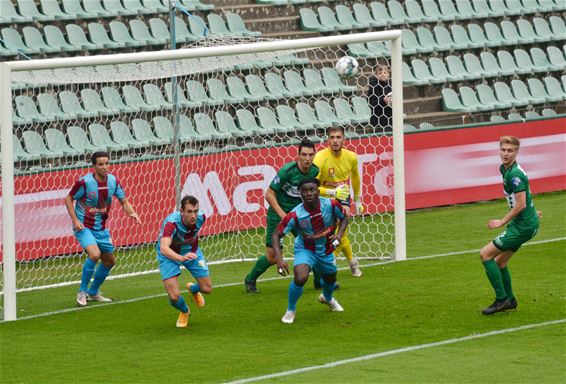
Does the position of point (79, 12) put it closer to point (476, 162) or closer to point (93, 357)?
point (476, 162)

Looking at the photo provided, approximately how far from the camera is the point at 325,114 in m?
21.0

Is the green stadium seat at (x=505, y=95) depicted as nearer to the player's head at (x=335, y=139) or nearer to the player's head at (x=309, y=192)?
the player's head at (x=335, y=139)

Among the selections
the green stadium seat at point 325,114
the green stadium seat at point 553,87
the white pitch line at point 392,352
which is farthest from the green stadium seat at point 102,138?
the green stadium seat at point 553,87

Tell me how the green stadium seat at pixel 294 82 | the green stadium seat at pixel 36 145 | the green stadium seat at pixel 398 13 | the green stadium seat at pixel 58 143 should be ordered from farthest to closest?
the green stadium seat at pixel 398 13, the green stadium seat at pixel 294 82, the green stadium seat at pixel 58 143, the green stadium seat at pixel 36 145

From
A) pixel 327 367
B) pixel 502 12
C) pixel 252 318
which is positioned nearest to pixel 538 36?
pixel 502 12

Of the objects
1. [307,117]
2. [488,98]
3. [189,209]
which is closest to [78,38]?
[307,117]

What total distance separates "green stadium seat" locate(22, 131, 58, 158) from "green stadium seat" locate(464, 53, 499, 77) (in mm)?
10191

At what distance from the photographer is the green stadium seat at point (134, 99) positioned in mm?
20016

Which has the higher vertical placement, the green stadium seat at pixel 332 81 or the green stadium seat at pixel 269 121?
the green stadium seat at pixel 332 81

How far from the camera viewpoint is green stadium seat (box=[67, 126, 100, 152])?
18797 millimetres

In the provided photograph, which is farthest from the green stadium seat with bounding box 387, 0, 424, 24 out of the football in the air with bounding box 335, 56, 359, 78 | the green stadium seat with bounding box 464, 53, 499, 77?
the football in the air with bounding box 335, 56, 359, 78

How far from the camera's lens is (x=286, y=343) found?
12.0 metres

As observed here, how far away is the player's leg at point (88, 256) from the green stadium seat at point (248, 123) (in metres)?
5.86

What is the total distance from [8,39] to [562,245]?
31.1 ft
